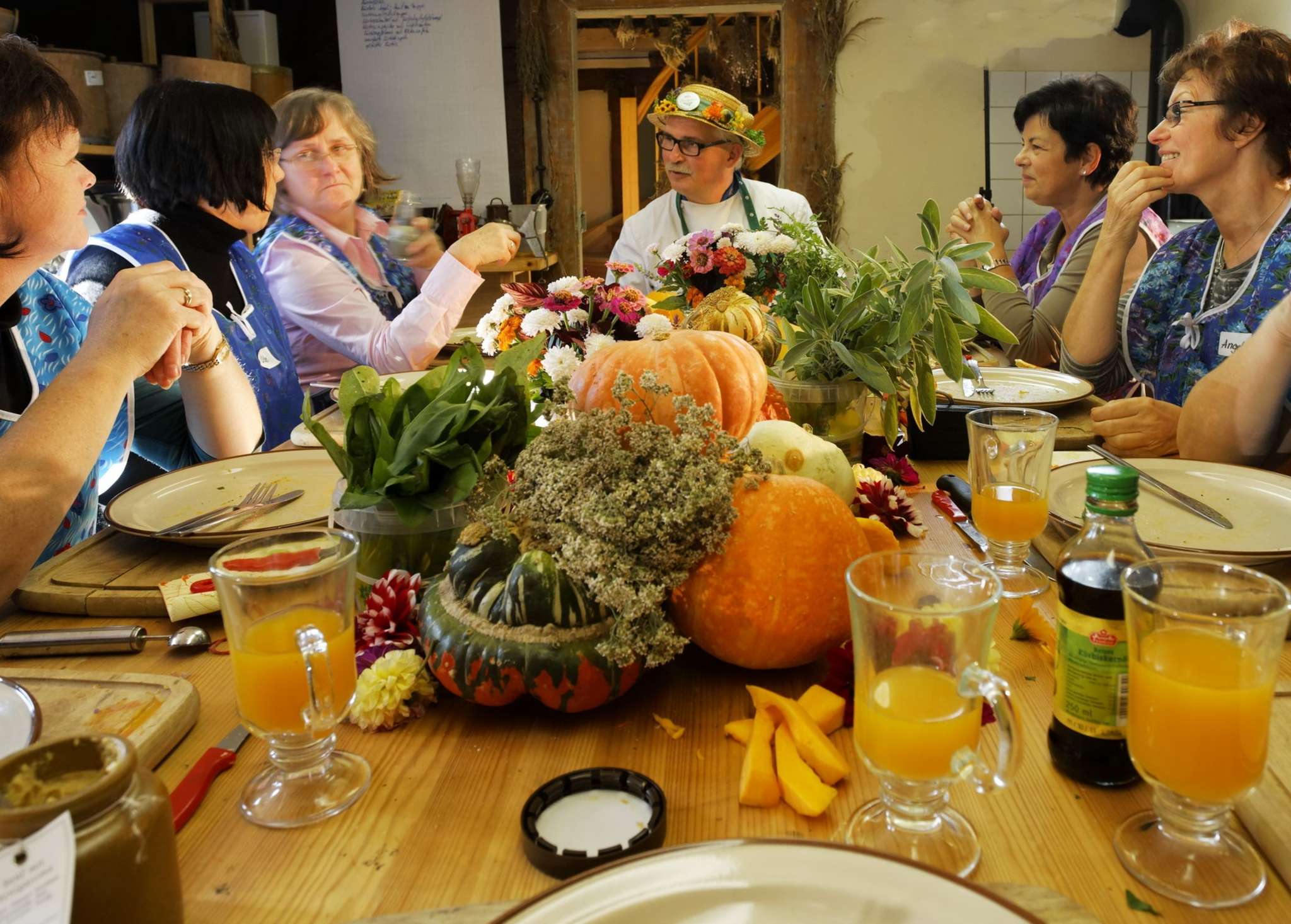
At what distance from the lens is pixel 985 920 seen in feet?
1.67

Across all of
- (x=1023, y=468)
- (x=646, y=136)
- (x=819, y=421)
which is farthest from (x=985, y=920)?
(x=646, y=136)

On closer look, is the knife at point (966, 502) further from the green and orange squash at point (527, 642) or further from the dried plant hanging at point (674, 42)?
the dried plant hanging at point (674, 42)

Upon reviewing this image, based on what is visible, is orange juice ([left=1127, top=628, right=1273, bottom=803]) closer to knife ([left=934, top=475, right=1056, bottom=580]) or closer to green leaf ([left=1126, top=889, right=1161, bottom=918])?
green leaf ([left=1126, top=889, right=1161, bottom=918])

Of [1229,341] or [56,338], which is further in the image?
[1229,341]

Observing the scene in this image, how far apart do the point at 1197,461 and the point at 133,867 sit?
134 centimetres

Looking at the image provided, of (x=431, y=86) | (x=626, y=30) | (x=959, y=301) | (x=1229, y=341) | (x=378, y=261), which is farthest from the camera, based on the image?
(x=626, y=30)

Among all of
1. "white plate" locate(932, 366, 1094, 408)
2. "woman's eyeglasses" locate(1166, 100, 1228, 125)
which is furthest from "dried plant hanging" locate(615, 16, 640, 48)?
"white plate" locate(932, 366, 1094, 408)

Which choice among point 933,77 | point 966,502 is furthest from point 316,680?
point 933,77

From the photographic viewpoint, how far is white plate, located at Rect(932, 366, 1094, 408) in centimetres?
172

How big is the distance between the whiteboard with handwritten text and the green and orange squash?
4.65 meters

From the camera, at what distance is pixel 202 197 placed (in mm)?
2178

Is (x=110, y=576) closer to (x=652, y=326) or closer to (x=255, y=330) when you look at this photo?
(x=652, y=326)

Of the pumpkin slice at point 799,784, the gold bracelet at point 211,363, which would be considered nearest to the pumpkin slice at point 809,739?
the pumpkin slice at point 799,784

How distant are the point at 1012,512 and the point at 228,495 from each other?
3.50 feet
